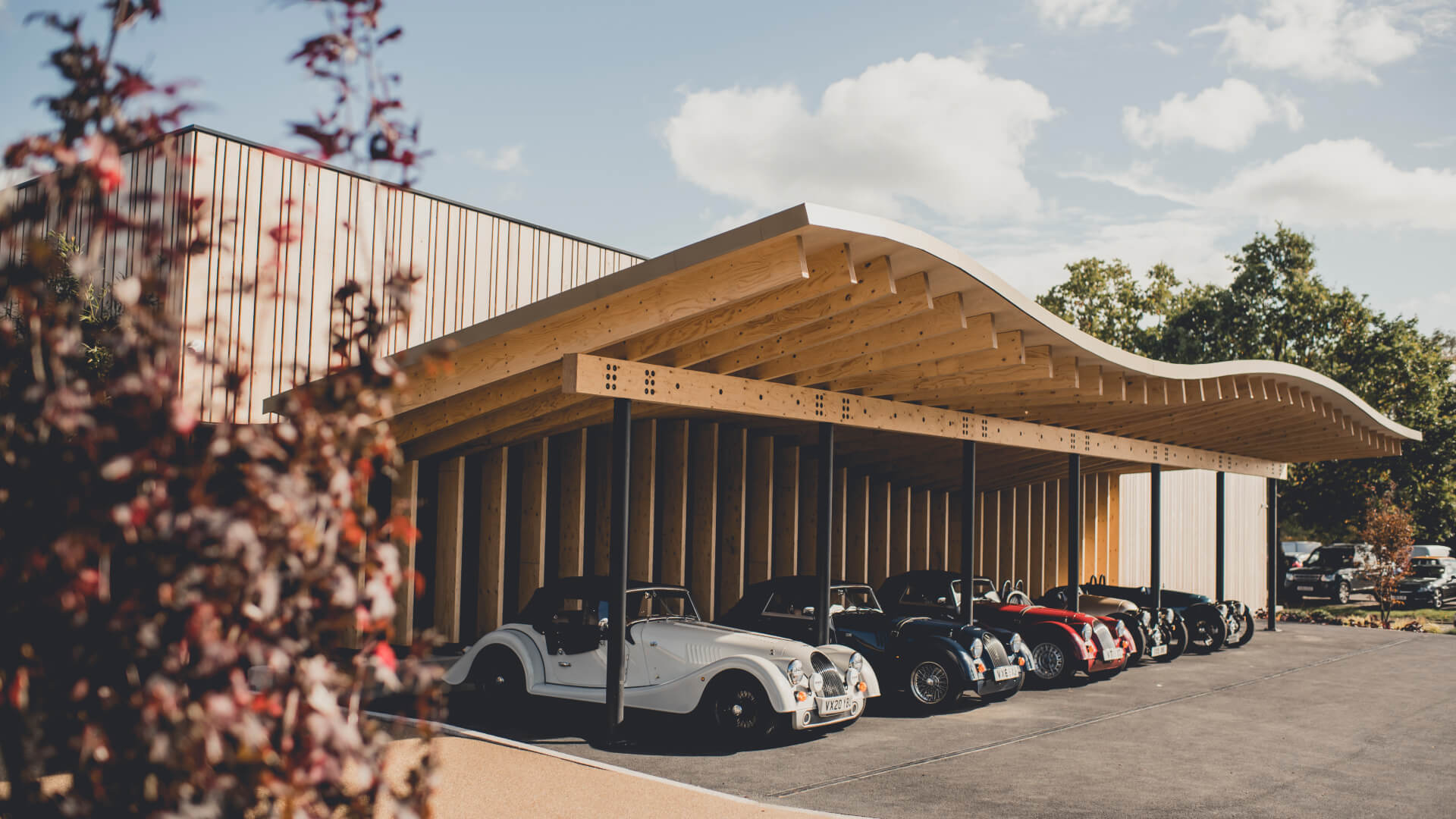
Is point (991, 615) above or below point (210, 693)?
below

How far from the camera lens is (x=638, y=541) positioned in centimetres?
1389

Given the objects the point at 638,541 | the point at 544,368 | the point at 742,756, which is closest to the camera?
the point at 742,756

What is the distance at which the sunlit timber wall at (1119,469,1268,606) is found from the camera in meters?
22.9

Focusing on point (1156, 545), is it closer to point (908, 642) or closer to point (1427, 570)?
point (908, 642)

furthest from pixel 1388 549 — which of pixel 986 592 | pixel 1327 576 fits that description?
pixel 986 592

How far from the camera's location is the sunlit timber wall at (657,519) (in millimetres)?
13023

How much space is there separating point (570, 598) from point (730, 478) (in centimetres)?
630

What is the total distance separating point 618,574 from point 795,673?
65.9 inches

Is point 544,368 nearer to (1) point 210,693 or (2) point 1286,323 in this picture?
(1) point 210,693

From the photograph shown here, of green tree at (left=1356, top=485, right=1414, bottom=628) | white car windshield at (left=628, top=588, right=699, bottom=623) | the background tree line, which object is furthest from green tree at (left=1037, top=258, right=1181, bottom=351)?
white car windshield at (left=628, top=588, right=699, bottom=623)

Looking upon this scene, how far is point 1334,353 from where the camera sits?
30688 mm

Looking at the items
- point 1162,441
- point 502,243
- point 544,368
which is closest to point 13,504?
point 544,368

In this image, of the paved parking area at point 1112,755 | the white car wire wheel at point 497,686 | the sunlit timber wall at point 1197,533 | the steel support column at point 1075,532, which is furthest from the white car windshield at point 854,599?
the sunlit timber wall at point 1197,533

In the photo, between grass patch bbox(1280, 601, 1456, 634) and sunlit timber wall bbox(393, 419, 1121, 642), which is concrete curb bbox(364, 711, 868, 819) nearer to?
sunlit timber wall bbox(393, 419, 1121, 642)
